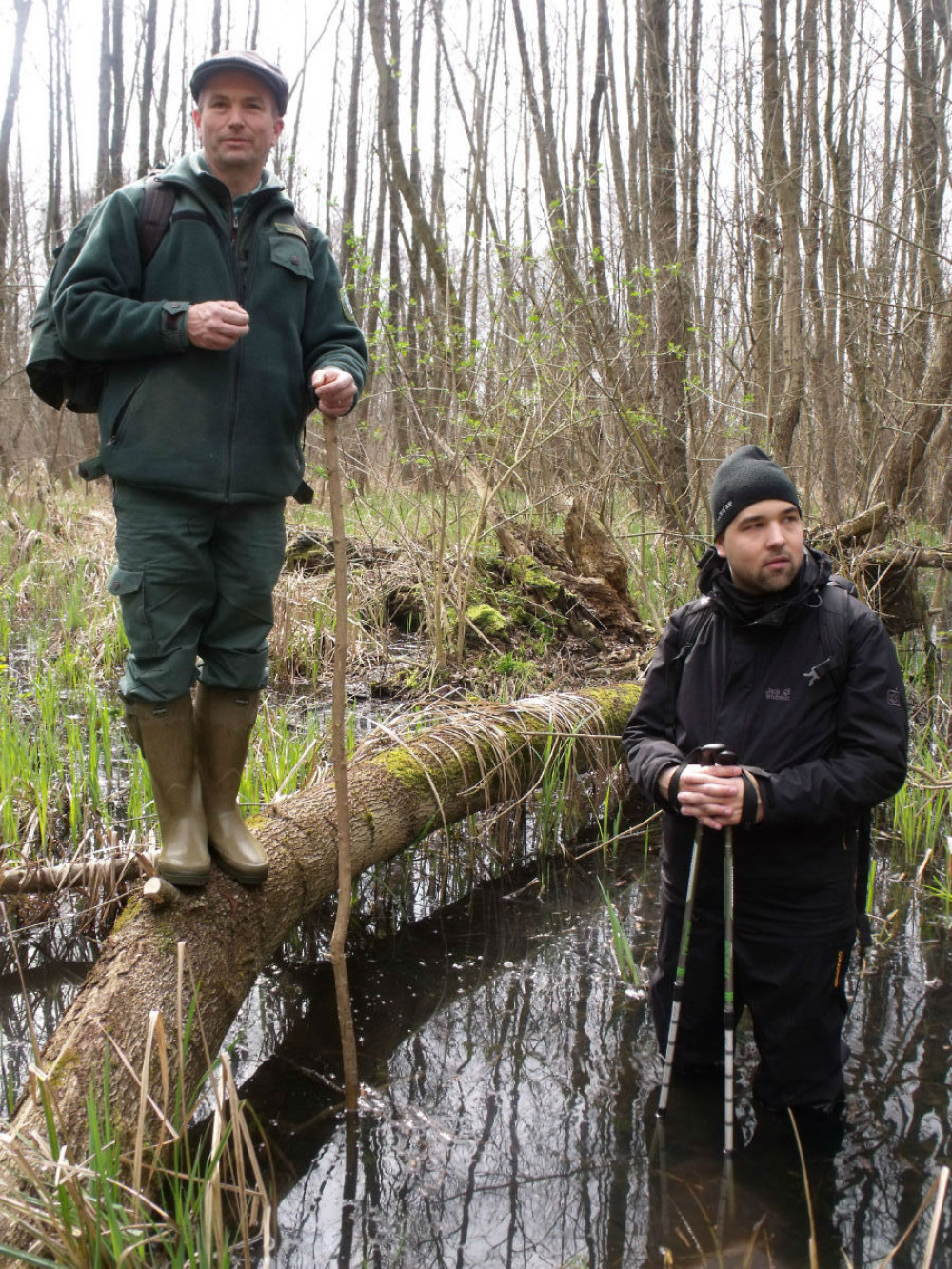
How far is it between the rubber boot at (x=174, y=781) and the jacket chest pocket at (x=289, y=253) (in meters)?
1.18

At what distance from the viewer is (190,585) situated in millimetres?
2574

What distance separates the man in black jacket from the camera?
220 centimetres

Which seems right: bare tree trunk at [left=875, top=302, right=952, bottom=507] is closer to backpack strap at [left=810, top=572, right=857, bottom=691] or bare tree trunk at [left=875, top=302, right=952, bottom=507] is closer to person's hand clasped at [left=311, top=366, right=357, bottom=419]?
backpack strap at [left=810, top=572, right=857, bottom=691]

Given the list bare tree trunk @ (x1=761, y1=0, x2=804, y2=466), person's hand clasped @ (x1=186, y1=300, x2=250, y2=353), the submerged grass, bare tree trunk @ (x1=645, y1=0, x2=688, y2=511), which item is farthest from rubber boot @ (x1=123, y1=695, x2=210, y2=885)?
bare tree trunk @ (x1=645, y1=0, x2=688, y2=511)

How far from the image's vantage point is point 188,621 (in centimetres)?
260

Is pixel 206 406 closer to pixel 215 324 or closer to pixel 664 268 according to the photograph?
pixel 215 324

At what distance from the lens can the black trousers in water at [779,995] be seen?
7.50 ft

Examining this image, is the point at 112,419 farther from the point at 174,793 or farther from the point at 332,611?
the point at 332,611

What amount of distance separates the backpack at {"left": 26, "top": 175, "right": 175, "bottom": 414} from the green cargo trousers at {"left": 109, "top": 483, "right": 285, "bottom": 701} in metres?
0.30

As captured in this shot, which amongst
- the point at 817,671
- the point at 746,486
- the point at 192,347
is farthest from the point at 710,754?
the point at 192,347

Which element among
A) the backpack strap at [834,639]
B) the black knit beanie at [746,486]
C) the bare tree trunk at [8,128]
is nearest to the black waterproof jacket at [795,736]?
the backpack strap at [834,639]

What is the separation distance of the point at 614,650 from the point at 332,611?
6.40ft

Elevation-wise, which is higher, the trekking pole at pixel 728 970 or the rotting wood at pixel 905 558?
the rotting wood at pixel 905 558

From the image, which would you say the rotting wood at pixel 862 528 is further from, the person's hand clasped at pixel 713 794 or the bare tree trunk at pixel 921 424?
the person's hand clasped at pixel 713 794
